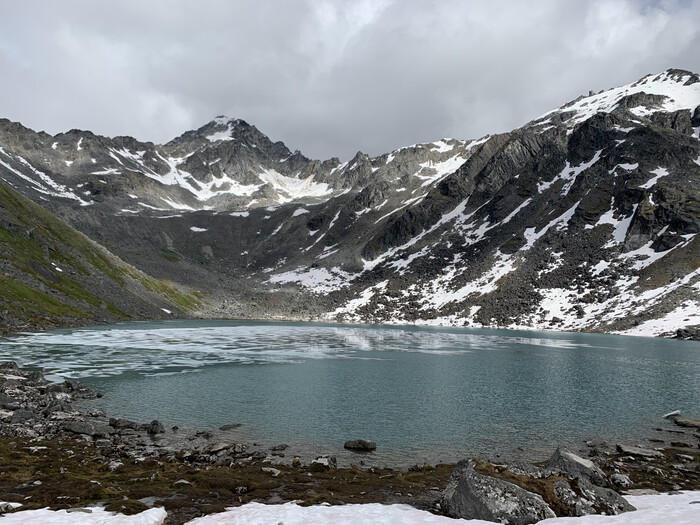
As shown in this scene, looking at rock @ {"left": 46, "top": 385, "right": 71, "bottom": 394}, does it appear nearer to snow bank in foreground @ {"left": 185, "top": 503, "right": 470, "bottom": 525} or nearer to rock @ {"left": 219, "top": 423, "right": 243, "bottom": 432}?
rock @ {"left": 219, "top": 423, "right": 243, "bottom": 432}

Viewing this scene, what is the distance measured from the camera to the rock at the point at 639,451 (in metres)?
26.6

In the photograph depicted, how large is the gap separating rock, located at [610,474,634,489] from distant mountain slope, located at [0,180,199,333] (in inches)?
3993

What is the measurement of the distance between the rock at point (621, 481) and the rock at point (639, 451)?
750 cm

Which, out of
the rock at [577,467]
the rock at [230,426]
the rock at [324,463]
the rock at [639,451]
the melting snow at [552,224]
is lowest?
the rock at [230,426]

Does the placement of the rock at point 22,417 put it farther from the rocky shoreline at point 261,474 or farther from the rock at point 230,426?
the rock at point 230,426

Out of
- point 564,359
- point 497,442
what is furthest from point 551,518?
point 564,359

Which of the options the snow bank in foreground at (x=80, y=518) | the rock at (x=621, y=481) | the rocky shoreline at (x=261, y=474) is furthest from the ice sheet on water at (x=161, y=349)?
the rock at (x=621, y=481)

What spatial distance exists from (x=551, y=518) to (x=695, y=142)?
246737mm

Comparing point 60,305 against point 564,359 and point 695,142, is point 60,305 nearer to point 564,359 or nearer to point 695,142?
point 564,359

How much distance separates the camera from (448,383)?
169 ft

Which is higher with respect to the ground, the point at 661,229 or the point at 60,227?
the point at 661,229

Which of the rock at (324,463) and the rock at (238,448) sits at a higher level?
the rock at (324,463)

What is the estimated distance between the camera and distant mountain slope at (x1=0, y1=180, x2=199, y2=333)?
3895 inches

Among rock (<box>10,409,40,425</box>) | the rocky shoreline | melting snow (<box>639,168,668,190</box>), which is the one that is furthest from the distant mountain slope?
melting snow (<box>639,168,668,190</box>)
